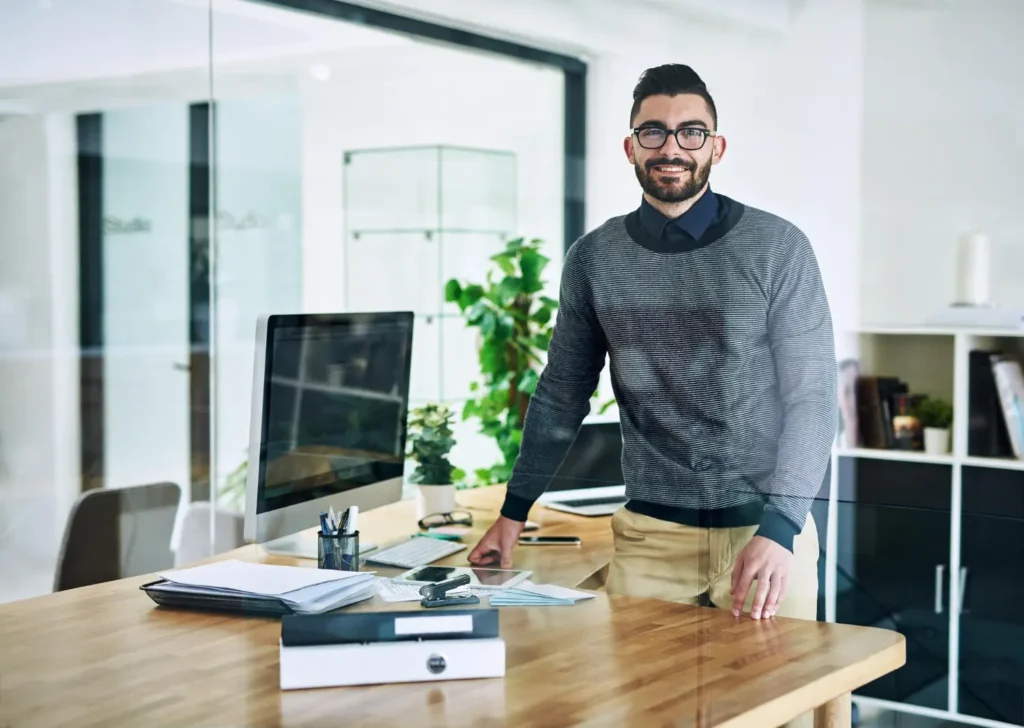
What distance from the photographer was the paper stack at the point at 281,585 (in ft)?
5.69

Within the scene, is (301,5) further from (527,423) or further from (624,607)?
(624,607)

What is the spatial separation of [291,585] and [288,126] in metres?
1.87

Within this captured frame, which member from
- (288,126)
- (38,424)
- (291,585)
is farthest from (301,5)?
(291,585)

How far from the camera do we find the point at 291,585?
5.80ft

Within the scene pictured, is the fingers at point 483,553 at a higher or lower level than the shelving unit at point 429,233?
lower

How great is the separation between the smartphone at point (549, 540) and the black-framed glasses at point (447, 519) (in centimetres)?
19

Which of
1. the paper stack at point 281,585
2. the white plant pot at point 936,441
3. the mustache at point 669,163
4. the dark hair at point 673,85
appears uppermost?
the dark hair at point 673,85

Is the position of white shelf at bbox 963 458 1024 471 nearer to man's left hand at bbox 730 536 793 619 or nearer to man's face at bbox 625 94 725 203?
man's left hand at bbox 730 536 793 619

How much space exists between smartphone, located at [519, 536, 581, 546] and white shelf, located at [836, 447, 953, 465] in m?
0.52

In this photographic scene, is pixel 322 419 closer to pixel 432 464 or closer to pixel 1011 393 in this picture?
pixel 432 464

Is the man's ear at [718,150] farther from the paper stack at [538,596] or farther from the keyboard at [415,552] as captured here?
the keyboard at [415,552]

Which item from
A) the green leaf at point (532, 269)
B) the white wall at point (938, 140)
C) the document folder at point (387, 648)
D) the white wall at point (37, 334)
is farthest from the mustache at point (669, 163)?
the white wall at point (37, 334)

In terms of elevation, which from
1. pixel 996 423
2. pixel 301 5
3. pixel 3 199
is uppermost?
pixel 301 5

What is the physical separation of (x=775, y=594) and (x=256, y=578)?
761mm
